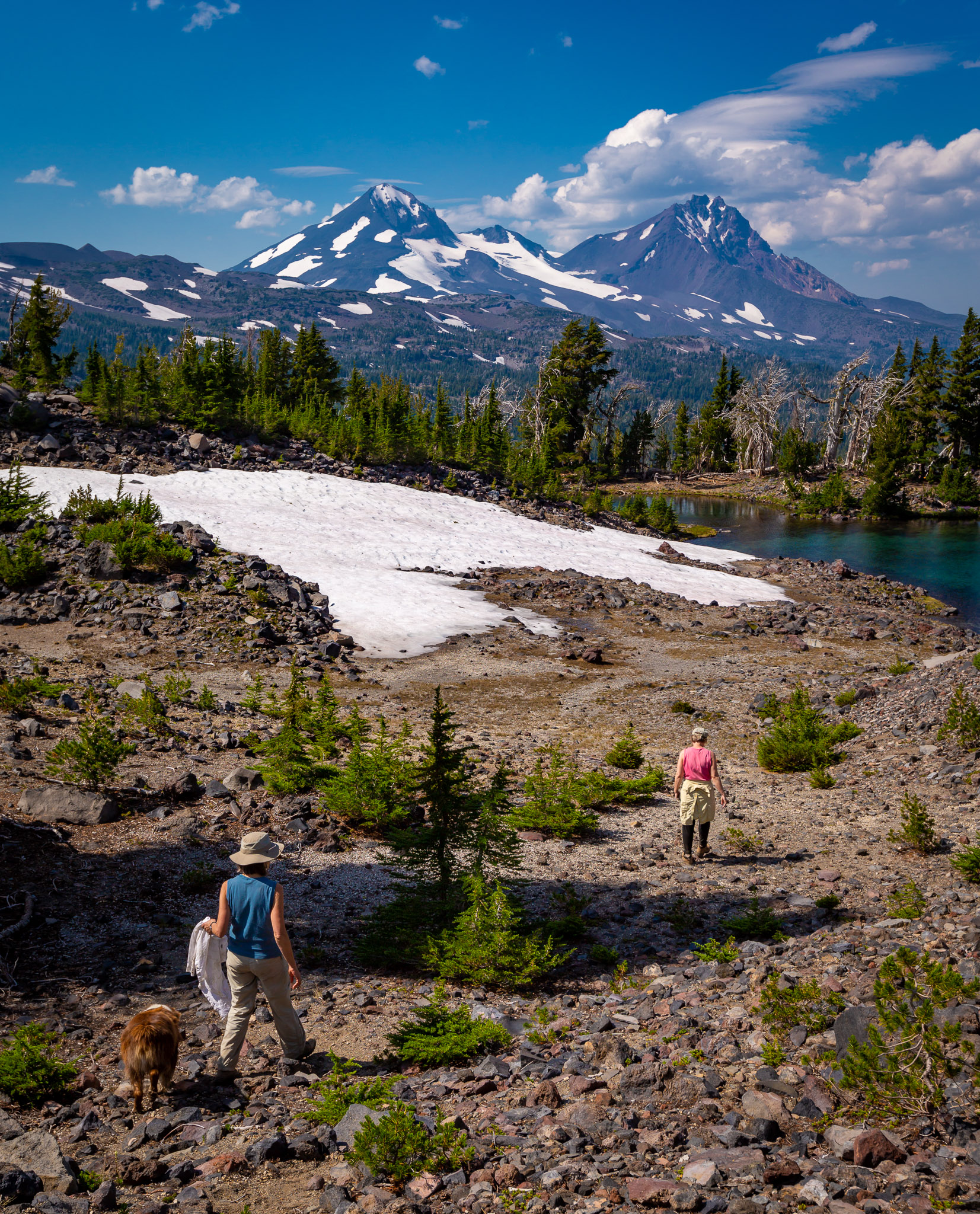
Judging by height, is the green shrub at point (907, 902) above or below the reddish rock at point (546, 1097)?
above

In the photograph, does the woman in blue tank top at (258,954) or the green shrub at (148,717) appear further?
the green shrub at (148,717)

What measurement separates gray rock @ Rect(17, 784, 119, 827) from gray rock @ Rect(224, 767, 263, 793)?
185cm

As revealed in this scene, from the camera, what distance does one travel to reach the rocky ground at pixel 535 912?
4.15 meters

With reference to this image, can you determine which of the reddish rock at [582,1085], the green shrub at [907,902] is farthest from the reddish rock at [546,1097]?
the green shrub at [907,902]

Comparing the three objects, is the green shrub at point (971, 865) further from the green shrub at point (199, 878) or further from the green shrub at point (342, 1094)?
the green shrub at point (199, 878)

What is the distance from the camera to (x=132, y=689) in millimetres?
14688

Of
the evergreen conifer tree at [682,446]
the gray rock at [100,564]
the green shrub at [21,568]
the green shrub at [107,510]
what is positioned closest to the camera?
the green shrub at [21,568]

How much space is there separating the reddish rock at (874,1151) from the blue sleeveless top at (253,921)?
3.92 metres

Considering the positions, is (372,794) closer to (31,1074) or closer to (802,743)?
(31,1074)

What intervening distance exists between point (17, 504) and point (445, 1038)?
24.0 meters

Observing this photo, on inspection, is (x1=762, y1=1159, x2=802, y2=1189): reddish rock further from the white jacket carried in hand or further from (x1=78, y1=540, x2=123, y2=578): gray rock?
(x1=78, y1=540, x2=123, y2=578): gray rock

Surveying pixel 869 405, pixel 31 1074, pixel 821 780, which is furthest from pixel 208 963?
pixel 869 405

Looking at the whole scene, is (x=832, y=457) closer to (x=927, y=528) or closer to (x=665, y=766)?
(x=927, y=528)

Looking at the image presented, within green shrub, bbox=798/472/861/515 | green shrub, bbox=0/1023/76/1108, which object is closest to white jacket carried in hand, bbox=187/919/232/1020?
green shrub, bbox=0/1023/76/1108
